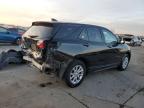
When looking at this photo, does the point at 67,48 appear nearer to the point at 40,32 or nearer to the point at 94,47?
the point at 40,32

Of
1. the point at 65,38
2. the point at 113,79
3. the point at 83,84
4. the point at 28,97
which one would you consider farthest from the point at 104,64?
the point at 28,97

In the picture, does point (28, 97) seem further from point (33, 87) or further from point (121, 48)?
point (121, 48)

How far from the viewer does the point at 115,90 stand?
6027 mm

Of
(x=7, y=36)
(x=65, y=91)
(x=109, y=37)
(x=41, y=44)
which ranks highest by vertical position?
(x=109, y=37)

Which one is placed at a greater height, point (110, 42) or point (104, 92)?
point (110, 42)

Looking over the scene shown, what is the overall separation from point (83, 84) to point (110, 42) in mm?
1940

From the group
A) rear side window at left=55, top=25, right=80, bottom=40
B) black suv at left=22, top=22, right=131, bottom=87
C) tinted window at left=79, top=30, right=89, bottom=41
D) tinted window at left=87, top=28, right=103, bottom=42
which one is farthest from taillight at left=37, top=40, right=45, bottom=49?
tinted window at left=87, top=28, right=103, bottom=42

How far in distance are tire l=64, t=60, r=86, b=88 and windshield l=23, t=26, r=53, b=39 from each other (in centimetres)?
102

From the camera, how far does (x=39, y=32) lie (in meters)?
5.86

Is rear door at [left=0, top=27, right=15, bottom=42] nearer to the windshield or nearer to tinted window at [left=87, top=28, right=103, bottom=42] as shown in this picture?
the windshield

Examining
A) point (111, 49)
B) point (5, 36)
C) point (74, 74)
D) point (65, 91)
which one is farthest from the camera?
point (5, 36)

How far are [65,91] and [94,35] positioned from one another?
6.77 ft

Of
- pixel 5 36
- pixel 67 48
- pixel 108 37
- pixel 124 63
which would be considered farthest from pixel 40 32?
pixel 5 36

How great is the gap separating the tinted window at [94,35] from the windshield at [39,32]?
4.55 ft
